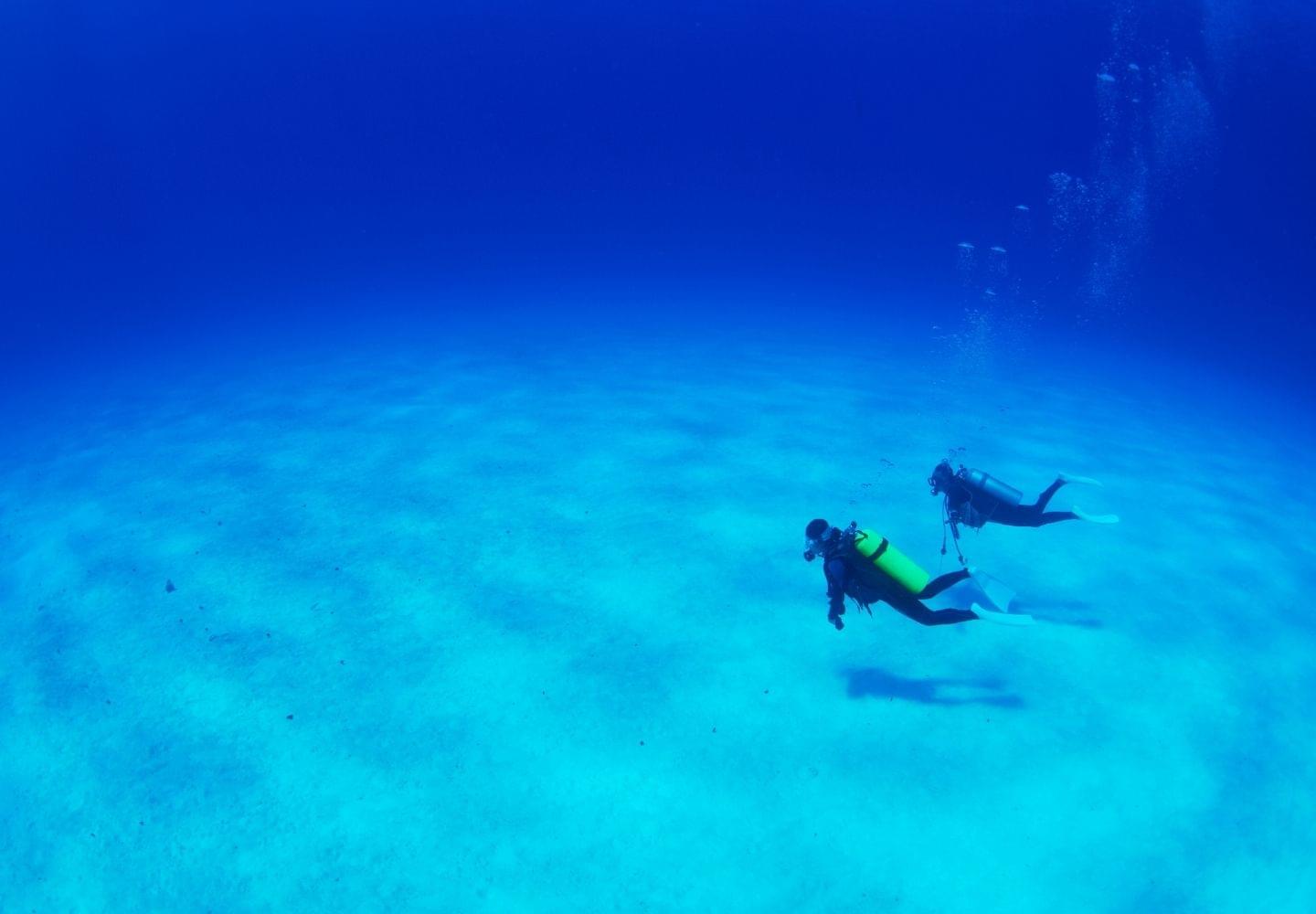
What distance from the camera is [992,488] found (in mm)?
8148

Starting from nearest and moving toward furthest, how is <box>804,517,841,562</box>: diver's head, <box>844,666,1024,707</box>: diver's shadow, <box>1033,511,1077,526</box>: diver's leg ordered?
1. <box>804,517,841,562</box>: diver's head
2. <box>844,666,1024,707</box>: diver's shadow
3. <box>1033,511,1077,526</box>: diver's leg

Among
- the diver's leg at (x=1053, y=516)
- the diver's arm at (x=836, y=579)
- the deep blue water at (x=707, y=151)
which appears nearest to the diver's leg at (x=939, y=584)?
the diver's arm at (x=836, y=579)

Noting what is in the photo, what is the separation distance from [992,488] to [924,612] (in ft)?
8.47

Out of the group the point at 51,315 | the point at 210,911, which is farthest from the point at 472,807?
the point at 51,315

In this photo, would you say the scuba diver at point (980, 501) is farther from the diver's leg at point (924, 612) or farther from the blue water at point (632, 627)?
the diver's leg at point (924, 612)

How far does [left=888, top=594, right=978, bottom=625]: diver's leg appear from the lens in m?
6.38

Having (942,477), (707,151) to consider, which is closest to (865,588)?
(942,477)

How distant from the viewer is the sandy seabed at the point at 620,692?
496 centimetres

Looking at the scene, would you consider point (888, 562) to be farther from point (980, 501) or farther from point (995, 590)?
point (980, 501)

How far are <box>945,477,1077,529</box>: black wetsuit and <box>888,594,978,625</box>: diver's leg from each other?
6.91 feet

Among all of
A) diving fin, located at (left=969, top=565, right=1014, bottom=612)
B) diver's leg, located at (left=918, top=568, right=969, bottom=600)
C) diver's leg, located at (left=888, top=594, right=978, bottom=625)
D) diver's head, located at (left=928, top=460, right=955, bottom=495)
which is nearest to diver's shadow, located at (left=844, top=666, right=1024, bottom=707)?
diver's leg, located at (left=888, top=594, right=978, bottom=625)

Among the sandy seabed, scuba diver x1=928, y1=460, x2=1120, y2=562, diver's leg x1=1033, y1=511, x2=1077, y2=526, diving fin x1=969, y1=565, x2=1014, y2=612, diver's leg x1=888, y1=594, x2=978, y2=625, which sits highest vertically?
scuba diver x1=928, y1=460, x2=1120, y2=562

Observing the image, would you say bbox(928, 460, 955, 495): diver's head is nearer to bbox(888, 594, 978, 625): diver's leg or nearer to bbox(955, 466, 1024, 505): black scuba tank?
bbox(955, 466, 1024, 505): black scuba tank

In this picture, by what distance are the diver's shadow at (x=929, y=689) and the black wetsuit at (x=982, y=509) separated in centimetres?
226
